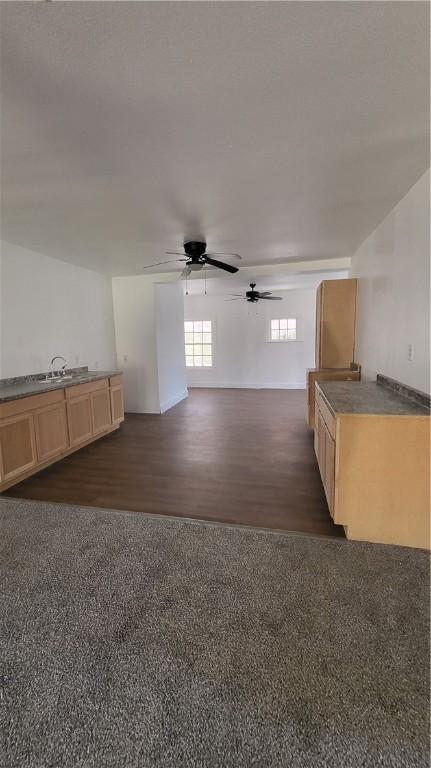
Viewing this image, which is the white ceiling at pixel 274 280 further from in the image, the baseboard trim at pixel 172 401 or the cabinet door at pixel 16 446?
the cabinet door at pixel 16 446

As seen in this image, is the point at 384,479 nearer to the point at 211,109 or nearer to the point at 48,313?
the point at 211,109

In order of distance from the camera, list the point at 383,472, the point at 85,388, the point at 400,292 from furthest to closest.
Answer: the point at 85,388, the point at 400,292, the point at 383,472

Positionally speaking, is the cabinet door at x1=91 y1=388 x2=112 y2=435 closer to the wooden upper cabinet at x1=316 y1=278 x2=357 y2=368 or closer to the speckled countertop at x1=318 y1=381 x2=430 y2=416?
the speckled countertop at x1=318 y1=381 x2=430 y2=416

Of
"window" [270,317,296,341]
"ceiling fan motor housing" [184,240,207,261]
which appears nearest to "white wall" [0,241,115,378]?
"ceiling fan motor housing" [184,240,207,261]

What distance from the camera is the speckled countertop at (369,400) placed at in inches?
81.7

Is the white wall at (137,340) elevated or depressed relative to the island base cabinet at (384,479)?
elevated

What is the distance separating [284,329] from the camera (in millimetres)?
7992

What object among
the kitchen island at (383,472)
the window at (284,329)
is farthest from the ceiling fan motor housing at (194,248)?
the window at (284,329)

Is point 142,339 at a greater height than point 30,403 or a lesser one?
greater

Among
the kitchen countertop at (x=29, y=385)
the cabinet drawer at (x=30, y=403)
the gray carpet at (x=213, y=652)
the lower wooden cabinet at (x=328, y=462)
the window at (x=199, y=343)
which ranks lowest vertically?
the gray carpet at (x=213, y=652)

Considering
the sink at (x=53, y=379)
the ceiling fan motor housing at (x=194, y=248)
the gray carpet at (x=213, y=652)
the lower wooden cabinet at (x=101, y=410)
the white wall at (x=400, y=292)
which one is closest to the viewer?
the gray carpet at (x=213, y=652)

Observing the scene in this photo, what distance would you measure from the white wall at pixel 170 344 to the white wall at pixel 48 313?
927 mm

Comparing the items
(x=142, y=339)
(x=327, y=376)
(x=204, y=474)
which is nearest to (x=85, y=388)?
(x=142, y=339)

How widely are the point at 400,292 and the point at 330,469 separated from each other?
1.57 m
